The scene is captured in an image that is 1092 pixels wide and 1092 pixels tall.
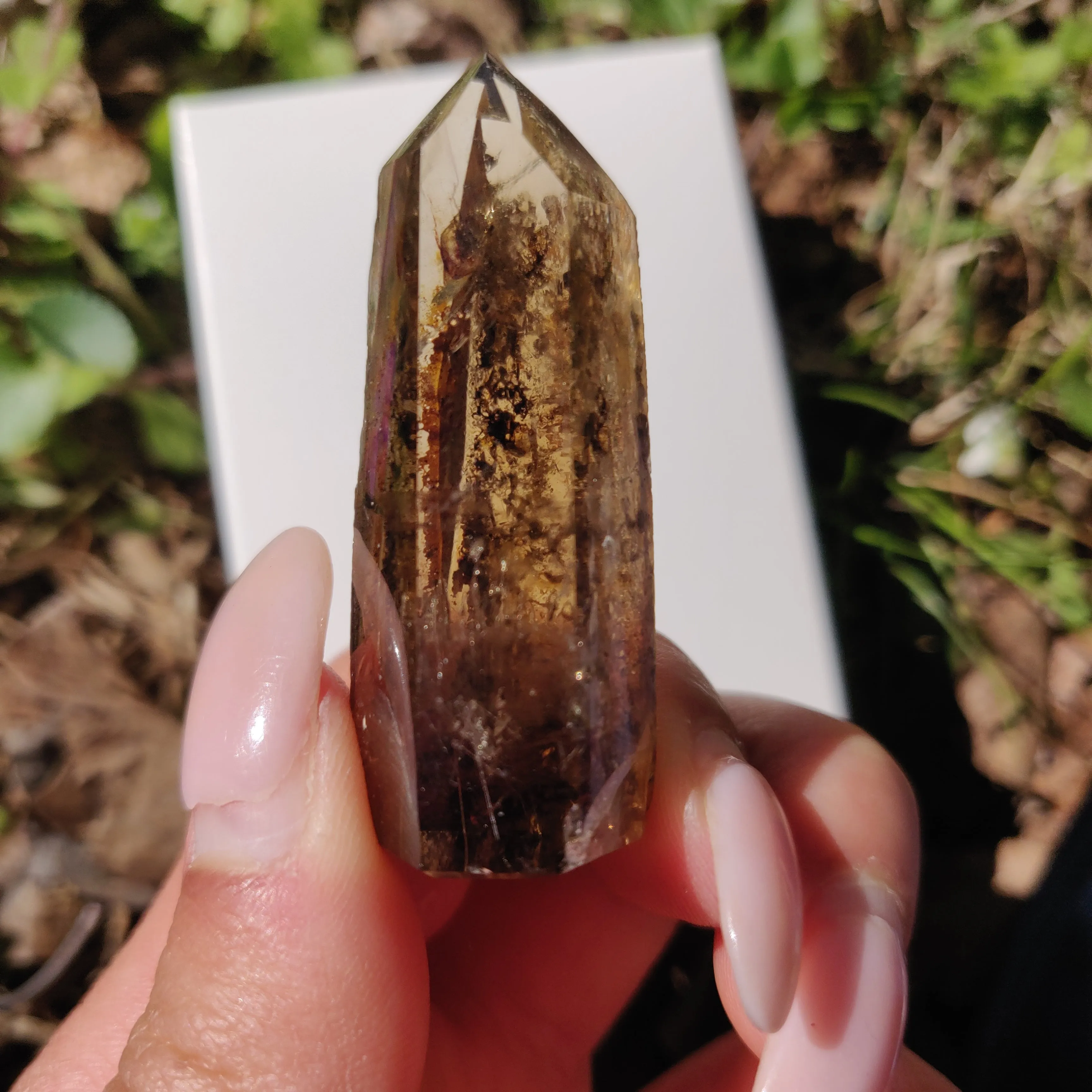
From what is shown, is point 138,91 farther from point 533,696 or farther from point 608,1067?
point 608,1067

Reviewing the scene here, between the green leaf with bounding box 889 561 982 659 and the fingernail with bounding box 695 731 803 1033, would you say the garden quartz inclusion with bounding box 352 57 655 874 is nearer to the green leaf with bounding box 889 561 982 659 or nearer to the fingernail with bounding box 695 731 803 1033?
the fingernail with bounding box 695 731 803 1033

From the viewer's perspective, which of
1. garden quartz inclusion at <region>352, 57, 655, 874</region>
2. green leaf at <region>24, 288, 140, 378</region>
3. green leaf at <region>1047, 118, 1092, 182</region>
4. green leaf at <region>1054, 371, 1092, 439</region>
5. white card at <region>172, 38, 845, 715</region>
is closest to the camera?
garden quartz inclusion at <region>352, 57, 655, 874</region>

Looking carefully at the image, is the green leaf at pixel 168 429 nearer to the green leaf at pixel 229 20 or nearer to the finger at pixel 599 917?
the green leaf at pixel 229 20

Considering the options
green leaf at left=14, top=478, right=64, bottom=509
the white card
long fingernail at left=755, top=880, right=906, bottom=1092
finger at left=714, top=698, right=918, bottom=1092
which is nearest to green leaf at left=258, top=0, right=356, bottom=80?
the white card

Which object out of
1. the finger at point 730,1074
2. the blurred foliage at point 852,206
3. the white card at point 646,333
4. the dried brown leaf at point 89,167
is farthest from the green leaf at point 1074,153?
the dried brown leaf at point 89,167

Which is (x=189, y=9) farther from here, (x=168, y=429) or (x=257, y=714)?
(x=257, y=714)

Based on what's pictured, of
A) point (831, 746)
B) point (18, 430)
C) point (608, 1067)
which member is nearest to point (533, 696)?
point (831, 746)

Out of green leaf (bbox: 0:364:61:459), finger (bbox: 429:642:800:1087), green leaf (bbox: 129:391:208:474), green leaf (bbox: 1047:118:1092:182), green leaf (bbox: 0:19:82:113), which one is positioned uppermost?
green leaf (bbox: 0:19:82:113)

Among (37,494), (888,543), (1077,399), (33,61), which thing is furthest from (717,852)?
(33,61)
